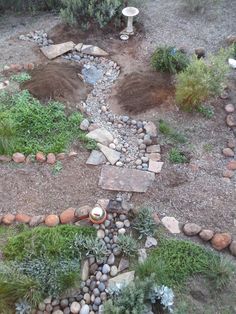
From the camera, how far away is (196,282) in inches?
168

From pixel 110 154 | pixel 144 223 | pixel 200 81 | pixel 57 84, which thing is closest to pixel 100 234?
pixel 144 223

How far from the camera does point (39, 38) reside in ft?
23.9

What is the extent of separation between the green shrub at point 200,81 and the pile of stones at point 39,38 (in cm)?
263

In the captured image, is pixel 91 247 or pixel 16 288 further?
pixel 91 247

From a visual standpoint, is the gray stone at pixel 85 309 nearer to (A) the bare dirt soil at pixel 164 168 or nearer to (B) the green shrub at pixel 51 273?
(B) the green shrub at pixel 51 273

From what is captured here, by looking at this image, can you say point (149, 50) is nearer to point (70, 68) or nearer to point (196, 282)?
point (70, 68)

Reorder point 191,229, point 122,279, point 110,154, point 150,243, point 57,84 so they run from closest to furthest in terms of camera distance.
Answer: point 122,279, point 150,243, point 191,229, point 110,154, point 57,84

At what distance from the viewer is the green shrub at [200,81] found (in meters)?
5.57

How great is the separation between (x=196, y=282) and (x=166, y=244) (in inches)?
19.4

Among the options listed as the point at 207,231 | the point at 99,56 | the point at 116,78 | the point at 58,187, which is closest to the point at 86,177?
the point at 58,187

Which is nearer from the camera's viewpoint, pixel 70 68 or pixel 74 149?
pixel 74 149

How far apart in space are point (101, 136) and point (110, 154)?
12.6 inches

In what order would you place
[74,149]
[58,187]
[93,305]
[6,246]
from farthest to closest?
[74,149] → [58,187] → [6,246] → [93,305]

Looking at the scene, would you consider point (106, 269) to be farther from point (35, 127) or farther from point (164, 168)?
point (35, 127)
